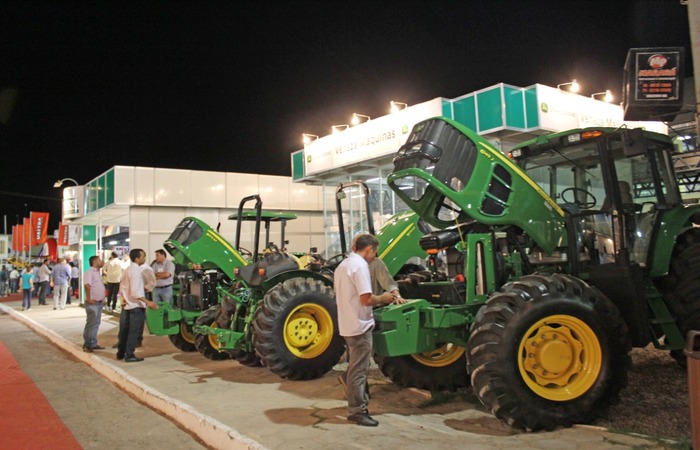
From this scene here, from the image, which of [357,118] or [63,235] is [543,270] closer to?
[357,118]

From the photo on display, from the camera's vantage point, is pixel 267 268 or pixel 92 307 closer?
pixel 267 268

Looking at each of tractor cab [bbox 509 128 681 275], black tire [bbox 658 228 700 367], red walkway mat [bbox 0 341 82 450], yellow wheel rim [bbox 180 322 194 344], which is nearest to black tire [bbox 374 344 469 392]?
tractor cab [bbox 509 128 681 275]

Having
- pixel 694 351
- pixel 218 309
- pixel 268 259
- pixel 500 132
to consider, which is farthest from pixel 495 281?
pixel 500 132

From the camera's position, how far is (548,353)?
4.82 metres

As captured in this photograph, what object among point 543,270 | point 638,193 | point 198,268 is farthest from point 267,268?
point 638,193

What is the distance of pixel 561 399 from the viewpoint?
15.6 ft


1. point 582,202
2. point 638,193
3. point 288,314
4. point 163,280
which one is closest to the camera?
point 582,202

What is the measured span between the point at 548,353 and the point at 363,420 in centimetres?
166

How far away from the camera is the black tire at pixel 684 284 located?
5785 millimetres

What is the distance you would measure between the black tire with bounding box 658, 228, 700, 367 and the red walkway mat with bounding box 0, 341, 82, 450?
5940mm

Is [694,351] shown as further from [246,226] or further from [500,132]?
[246,226]

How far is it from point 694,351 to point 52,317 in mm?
19317

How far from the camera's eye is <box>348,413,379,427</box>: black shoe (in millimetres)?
5031

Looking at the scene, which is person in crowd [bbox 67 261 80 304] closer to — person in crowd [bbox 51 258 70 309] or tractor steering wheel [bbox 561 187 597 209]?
person in crowd [bbox 51 258 70 309]
